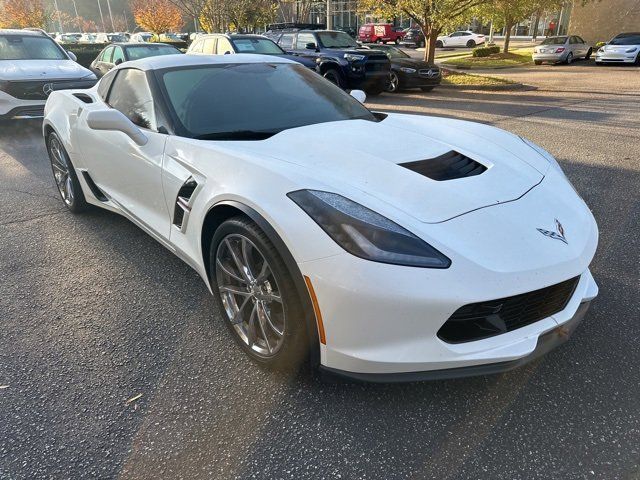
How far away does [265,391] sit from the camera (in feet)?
7.29

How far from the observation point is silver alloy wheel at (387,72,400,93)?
13.3 meters

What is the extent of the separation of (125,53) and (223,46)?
2.25 m

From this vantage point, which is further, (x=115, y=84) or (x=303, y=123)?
(x=115, y=84)

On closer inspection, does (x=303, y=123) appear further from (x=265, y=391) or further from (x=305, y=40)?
(x=305, y=40)

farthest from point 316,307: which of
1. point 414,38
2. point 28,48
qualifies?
point 414,38

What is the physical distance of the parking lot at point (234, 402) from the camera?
184 centimetres

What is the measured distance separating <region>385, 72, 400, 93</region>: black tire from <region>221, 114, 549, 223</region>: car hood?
35.3 ft

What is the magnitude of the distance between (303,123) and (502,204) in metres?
1.38

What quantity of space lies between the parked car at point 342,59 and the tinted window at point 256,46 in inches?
51.6

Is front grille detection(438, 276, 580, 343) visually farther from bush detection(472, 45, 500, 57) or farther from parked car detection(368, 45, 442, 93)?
bush detection(472, 45, 500, 57)

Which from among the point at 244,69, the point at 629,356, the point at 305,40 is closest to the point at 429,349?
the point at 629,356

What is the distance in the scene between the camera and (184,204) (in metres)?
2.60

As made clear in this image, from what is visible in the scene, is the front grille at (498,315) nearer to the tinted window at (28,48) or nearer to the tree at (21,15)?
the tinted window at (28,48)

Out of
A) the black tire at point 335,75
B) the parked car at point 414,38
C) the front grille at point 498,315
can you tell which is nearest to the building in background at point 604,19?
the parked car at point 414,38
